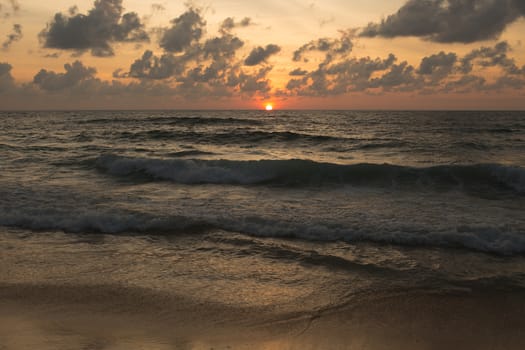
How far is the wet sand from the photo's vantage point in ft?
14.4

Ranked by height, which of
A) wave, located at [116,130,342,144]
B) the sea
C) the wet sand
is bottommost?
the wet sand

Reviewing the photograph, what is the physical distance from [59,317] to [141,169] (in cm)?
1310

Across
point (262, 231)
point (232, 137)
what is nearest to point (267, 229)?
point (262, 231)

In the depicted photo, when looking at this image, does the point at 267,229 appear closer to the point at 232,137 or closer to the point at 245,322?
the point at 245,322

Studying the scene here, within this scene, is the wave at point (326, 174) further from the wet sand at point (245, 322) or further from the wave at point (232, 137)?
the wave at point (232, 137)

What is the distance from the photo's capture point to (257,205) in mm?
11094

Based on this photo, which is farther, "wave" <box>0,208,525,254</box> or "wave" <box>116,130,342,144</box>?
"wave" <box>116,130,342,144</box>

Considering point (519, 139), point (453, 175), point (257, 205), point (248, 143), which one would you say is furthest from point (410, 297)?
point (519, 139)

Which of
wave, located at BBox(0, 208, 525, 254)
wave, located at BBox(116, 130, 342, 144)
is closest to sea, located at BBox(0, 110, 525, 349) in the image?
wave, located at BBox(0, 208, 525, 254)

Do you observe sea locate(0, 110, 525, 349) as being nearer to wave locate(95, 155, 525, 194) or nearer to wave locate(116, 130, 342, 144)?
wave locate(95, 155, 525, 194)

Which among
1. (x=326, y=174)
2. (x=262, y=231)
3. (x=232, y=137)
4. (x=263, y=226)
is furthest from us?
(x=232, y=137)

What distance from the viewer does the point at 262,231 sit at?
8.62m

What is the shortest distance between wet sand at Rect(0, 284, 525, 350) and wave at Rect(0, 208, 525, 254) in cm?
208

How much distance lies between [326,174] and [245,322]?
446 inches
